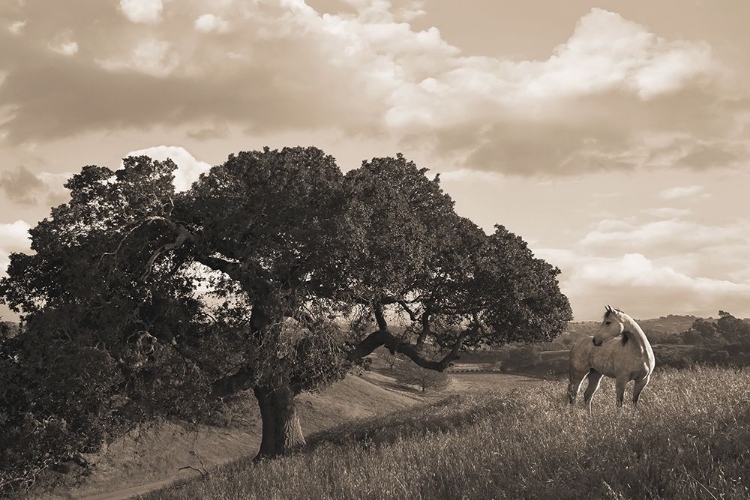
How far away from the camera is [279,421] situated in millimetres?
26250

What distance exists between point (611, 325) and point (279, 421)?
53.7 ft

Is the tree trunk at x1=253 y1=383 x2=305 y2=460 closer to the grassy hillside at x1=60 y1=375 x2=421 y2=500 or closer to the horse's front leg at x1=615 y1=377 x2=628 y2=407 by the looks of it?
the grassy hillside at x1=60 y1=375 x2=421 y2=500

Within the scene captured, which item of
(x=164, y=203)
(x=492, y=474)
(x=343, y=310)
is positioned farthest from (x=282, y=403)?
(x=492, y=474)

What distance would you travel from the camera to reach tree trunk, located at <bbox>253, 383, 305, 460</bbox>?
25.8m

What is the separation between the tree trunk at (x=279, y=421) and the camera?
25828 millimetres

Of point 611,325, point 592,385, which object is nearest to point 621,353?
point 611,325

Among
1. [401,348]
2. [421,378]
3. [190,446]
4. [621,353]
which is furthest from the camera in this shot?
[421,378]

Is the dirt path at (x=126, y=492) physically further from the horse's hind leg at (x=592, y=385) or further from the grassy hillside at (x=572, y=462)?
the horse's hind leg at (x=592, y=385)

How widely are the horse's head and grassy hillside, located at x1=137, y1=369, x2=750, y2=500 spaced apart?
5.64ft

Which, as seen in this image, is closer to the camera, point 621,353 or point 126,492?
point 621,353

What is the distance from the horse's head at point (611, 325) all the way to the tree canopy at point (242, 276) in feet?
28.3

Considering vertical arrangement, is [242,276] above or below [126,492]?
above

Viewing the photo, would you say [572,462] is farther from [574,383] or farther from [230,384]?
[230,384]

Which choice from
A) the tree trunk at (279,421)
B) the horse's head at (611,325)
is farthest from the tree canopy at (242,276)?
the horse's head at (611,325)
